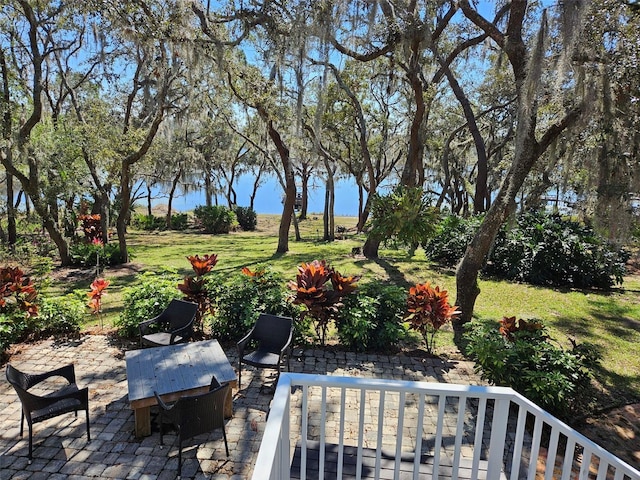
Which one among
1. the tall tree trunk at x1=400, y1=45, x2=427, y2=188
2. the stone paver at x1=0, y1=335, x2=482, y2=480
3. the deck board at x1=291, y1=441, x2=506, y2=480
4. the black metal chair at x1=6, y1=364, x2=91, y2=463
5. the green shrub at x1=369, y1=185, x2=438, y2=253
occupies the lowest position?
the stone paver at x1=0, y1=335, x2=482, y2=480

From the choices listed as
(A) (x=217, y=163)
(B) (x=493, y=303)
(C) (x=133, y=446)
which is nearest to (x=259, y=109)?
(B) (x=493, y=303)

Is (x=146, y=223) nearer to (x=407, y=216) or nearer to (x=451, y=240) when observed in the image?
(x=451, y=240)

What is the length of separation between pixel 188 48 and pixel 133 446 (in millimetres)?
6374

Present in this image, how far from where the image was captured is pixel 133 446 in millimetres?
2779

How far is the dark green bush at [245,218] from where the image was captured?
1861cm

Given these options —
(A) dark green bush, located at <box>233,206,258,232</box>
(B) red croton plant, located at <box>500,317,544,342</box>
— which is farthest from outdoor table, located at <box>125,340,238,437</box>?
(A) dark green bush, located at <box>233,206,258,232</box>

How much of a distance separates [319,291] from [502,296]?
162 inches

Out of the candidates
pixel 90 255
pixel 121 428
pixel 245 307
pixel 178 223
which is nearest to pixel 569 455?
pixel 121 428

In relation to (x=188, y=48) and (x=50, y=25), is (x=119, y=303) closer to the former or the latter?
(x=188, y=48)

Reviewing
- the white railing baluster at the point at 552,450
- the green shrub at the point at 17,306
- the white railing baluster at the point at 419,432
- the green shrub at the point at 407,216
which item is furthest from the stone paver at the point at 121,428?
the green shrub at the point at 407,216

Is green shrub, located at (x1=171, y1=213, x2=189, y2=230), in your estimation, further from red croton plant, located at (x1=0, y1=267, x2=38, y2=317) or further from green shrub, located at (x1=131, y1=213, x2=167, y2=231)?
red croton plant, located at (x1=0, y1=267, x2=38, y2=317)

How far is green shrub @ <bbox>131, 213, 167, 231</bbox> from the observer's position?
1745cm

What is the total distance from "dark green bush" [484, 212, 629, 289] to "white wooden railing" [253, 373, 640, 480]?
4.84 metres

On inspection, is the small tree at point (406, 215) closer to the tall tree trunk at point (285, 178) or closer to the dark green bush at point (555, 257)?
the dark green bush at point (555, 257)
